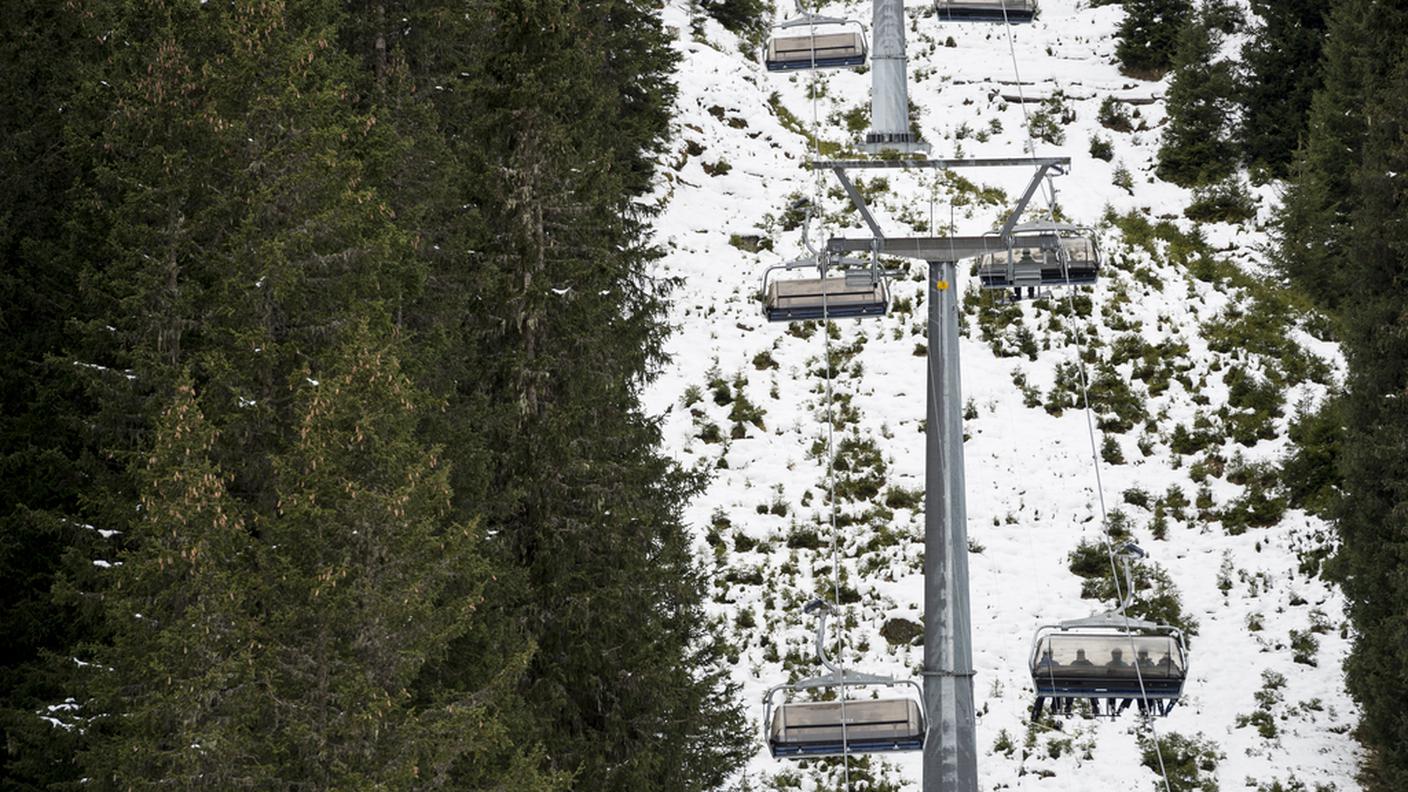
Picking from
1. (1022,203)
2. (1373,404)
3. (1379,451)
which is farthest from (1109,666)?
(1373,404)

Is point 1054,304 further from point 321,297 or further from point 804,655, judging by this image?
point 321,297

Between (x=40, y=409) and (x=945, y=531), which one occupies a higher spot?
(x=945, y=531)

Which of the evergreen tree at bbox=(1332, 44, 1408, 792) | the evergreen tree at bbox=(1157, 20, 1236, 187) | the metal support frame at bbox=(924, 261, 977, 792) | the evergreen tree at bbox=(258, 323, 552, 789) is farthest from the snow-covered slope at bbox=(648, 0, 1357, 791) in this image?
the evergreen tree at bbox=(258, 323, 552, 789)

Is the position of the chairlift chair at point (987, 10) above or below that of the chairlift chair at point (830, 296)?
above

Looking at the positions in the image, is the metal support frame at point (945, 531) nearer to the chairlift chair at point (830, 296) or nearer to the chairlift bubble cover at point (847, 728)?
the chairlift bubble cover at point (847, 728)

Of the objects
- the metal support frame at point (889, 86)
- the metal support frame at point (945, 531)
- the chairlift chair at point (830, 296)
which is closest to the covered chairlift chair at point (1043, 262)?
the metal support frame at point (945, 531)

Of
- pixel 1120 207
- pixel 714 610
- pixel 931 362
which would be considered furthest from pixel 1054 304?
pixel 931 362

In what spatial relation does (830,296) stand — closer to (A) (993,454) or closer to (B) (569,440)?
(B) (569,440)
